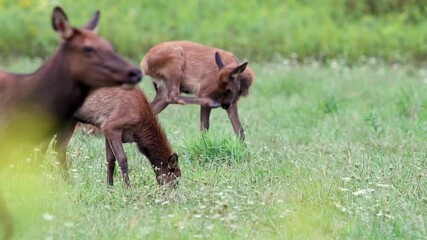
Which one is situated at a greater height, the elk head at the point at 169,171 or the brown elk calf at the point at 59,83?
the brown elk calf at the point at 59,83

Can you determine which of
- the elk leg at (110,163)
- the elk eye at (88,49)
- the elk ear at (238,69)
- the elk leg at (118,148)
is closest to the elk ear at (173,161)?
the elk leg at (118,148)

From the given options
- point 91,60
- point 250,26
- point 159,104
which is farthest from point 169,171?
point 250,26

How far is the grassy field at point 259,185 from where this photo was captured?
273 inches

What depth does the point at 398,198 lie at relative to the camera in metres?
7.93

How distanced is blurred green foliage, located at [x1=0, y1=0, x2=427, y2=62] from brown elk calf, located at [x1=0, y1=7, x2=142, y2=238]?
13.2 metres

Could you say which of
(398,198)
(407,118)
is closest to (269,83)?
(407,118)

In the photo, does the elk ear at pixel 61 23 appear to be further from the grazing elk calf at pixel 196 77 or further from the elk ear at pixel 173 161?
the grazing elk calf at pixel 196 77

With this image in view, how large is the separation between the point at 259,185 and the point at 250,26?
13.2 metres

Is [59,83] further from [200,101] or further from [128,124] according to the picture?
[200,101]

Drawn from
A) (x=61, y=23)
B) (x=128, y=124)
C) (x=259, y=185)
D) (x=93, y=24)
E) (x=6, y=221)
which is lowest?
(x=259, y=185)

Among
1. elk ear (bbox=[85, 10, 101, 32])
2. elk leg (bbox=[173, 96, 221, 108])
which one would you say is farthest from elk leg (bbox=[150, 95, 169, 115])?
elk ear (bbox=[85, 10, 101, 32])

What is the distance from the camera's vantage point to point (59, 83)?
21.7 feet

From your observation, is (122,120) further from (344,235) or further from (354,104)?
(354,104)

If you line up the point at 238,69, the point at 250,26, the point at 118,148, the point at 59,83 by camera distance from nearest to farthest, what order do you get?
the point at 59,83 → the point at 118,148 → the point at 238,69 → the point at 250,26
